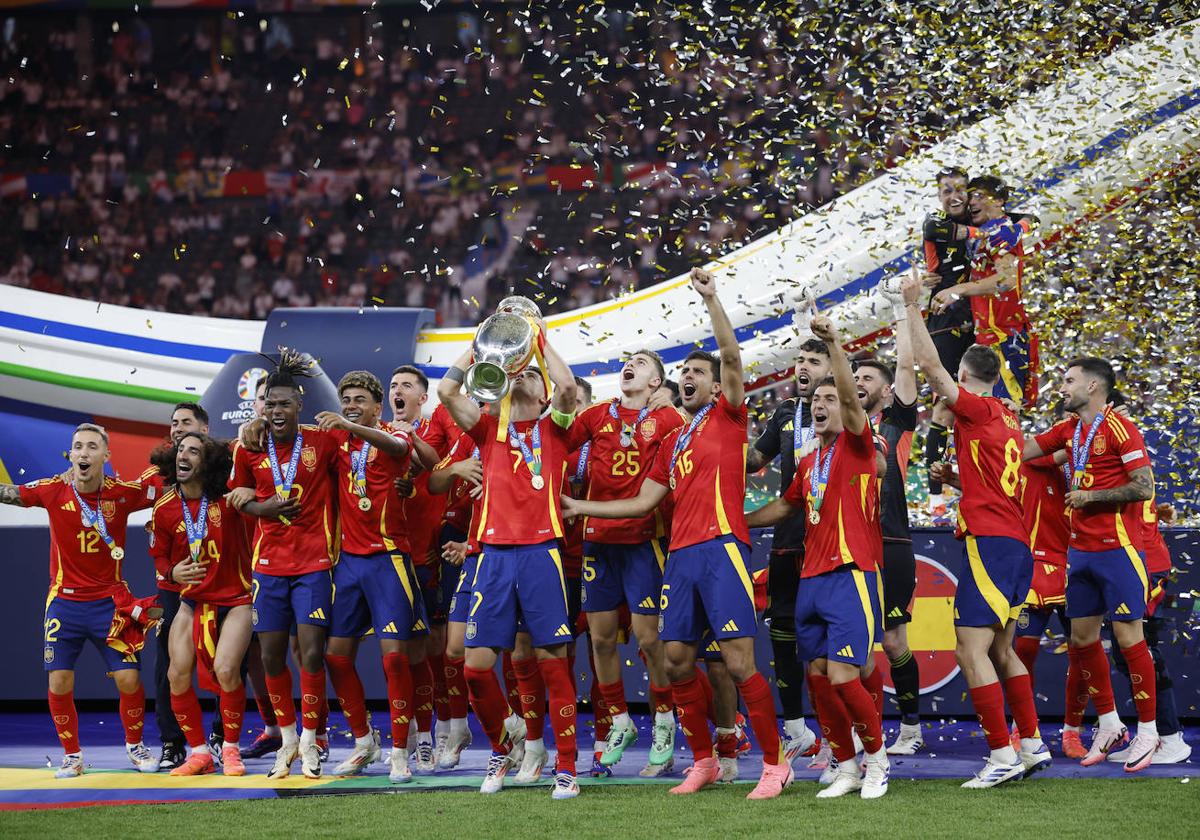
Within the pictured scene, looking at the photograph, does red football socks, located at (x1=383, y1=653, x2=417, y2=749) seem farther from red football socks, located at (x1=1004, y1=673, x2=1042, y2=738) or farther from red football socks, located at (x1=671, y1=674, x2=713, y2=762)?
red football socks, located at (x1=1004, y1=673, x2=1042, y2=738)

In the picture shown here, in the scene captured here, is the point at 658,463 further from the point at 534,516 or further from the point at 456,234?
the point at 456,234

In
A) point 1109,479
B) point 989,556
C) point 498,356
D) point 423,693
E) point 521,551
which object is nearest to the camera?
point 498,356

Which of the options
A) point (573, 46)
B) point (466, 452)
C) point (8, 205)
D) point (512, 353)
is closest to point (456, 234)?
point (573, 46)

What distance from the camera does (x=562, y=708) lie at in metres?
6.49

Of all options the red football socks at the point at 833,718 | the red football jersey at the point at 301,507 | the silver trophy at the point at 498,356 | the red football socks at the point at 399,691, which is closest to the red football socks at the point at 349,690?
the red football socks at the point at 399,691

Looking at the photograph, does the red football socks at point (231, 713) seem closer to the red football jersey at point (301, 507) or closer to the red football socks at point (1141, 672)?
the red football jersey at point (301, 507)

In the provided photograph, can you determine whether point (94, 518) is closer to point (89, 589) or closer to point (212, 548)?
point (89, 589)

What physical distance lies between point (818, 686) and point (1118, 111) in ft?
17.2

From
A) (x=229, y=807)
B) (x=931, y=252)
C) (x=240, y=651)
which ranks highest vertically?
(x=931, y=252)

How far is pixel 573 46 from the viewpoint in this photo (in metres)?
18.7

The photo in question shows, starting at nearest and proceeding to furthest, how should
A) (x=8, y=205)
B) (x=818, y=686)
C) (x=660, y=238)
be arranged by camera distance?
(x=818, y=686), (x=660, y=238), (x=8, y=205)

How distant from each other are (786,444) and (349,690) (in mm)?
2687

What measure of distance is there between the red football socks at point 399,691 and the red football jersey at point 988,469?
2.96m

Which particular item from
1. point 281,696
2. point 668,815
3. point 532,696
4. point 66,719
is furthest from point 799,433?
point 66,719
